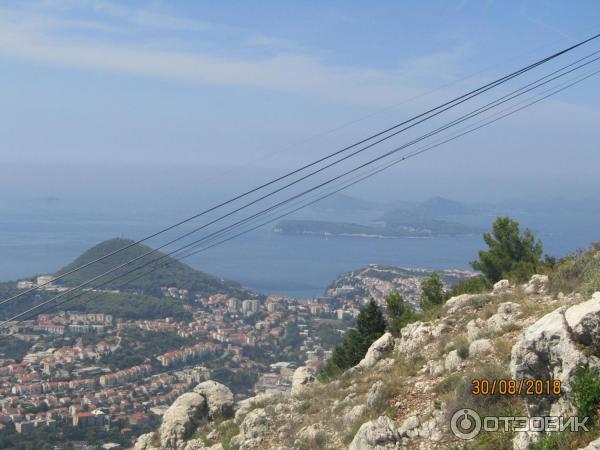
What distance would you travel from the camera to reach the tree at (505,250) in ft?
56.8

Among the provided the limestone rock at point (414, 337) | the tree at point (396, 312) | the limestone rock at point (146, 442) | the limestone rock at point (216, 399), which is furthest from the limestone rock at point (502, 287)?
the limestone rock at point (146, 442)

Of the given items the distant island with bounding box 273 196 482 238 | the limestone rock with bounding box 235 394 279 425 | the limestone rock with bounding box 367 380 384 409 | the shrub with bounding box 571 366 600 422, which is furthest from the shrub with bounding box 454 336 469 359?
the distant island with bounding box 273 196 482 238

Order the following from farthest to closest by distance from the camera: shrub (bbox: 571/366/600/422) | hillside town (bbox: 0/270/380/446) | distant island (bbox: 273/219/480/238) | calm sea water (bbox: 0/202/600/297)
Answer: distant island (bbox: 273/219/480/238)
calm sea water (bbox: 0/202/600/297)
hillside town (bbox: 0/270/380/446)
shrub (bbox: 571/366/600/422)

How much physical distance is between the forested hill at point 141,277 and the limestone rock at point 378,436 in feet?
148

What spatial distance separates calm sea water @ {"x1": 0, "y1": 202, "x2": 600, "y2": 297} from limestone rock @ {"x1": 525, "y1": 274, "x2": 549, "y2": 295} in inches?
2492

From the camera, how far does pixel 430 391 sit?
8406 mm

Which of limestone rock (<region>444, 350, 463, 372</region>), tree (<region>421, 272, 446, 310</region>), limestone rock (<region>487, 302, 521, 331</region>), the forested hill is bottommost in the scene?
limestone rock (<region>444, 350, 463, 372</region>)

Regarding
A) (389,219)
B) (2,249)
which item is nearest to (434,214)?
(389,219)

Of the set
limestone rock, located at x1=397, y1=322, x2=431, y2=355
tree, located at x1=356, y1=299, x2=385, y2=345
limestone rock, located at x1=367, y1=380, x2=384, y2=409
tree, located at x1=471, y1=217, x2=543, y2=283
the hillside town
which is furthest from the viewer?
the hillside town

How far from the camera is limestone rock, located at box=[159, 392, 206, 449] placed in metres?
12.0

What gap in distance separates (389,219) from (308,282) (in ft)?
180

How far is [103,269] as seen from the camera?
2188 inches

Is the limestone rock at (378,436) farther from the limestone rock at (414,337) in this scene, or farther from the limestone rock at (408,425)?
the limestone rock at (414,337)

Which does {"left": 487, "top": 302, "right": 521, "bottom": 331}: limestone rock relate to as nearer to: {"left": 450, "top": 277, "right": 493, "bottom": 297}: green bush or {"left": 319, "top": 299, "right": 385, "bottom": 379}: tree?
{"left": 319, "top": 299, "right": 385, "bottom": 379}: tree
